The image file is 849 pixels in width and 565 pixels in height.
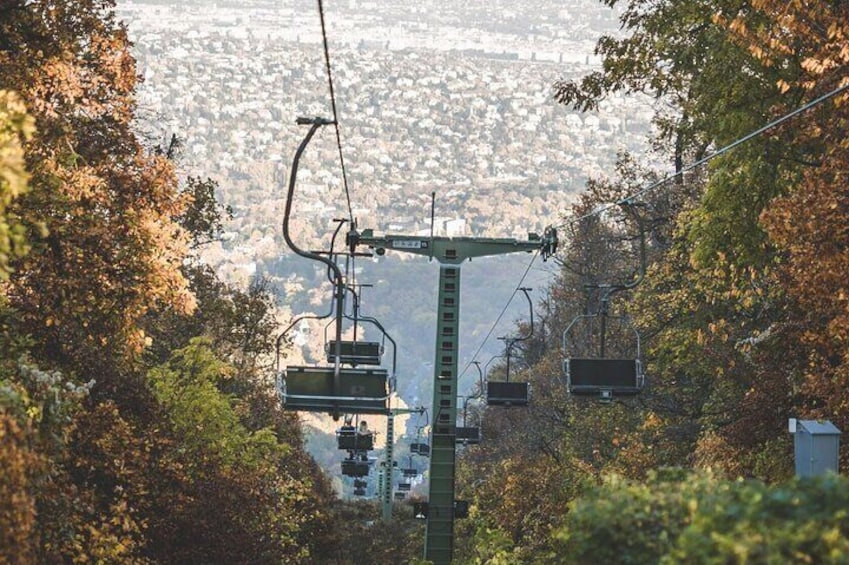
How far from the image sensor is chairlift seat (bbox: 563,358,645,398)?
20859 millimetres

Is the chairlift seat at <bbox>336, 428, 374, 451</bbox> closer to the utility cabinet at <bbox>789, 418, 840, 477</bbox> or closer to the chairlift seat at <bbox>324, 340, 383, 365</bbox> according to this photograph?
the chairlift seat at <bbox>324, 340, 383, 365</bbox>

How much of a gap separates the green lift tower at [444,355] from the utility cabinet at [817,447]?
27.7 feet

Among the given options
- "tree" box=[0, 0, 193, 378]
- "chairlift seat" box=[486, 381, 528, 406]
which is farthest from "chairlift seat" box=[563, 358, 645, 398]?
"chairlift seat" box=[486, 381, 528, 406]

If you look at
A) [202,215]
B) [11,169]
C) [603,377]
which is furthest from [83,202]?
[202,215]

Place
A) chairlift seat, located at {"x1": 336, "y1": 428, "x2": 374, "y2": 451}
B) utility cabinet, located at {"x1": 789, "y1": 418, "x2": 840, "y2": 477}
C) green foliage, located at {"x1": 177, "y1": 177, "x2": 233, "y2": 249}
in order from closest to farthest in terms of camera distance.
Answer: utility cabinet, located at {"x1": 789, "y1": 418, "x2": 840, "y2": 477} < green foliage, located at {"x1": 177, "y1": 177, "x2": 233, "y2": 249} < chairlift seat, located at {"x1": 336, "y1": 428, "x2": 374, "y2": 451}

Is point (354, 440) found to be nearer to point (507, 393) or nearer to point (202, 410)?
point (202, 410)

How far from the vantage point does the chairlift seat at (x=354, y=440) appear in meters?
43.0

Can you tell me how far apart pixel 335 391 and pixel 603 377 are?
3919 mm

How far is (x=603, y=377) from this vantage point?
21.1 metres

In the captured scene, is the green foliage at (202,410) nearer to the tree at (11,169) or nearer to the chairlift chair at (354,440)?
the chairlift chair at (354,440)

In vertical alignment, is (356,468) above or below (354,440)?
below

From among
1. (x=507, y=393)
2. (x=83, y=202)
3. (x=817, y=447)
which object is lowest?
(x=817, y=447)

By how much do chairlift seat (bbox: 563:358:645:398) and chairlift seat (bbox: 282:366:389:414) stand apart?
9.18 feet

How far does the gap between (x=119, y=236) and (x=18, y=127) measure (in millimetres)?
6593
